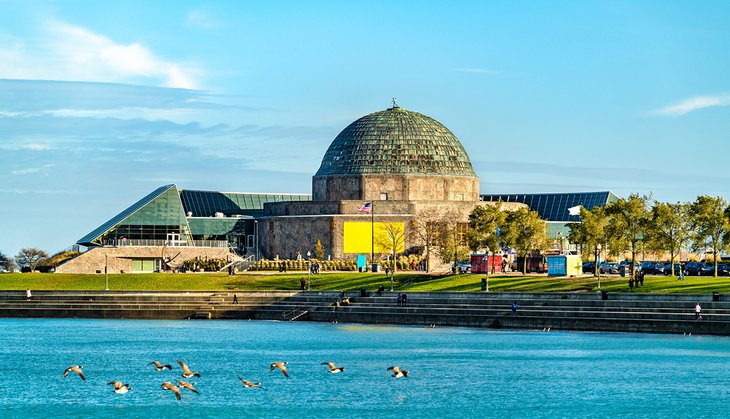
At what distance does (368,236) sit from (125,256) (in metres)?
16.1

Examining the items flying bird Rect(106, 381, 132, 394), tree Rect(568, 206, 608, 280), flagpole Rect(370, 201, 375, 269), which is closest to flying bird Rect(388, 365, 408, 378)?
flying bird Rect(106, 381, 132, 394)

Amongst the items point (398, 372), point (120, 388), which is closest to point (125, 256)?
point (398, 372)

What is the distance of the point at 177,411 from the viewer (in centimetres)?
3622

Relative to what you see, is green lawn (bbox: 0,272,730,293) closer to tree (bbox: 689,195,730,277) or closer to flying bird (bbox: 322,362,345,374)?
tree (bbox: 689,195,730,277)

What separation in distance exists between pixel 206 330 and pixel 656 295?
63.9 feet

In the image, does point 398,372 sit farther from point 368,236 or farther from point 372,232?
point 368,236

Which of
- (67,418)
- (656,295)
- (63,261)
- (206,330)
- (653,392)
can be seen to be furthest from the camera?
(63,261)

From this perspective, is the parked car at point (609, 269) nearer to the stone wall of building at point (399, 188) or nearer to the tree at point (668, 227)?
the tree at point (668, 227)

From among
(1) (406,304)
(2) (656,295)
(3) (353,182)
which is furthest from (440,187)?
(2) (656,295)

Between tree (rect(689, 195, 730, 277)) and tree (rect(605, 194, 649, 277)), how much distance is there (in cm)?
250

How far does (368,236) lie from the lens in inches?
3504

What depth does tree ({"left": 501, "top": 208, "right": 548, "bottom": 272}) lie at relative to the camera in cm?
7700

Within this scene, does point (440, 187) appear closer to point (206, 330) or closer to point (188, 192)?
point (188, 192)

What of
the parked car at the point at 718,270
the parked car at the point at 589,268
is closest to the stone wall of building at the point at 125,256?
the parked car at the point at 589,268
